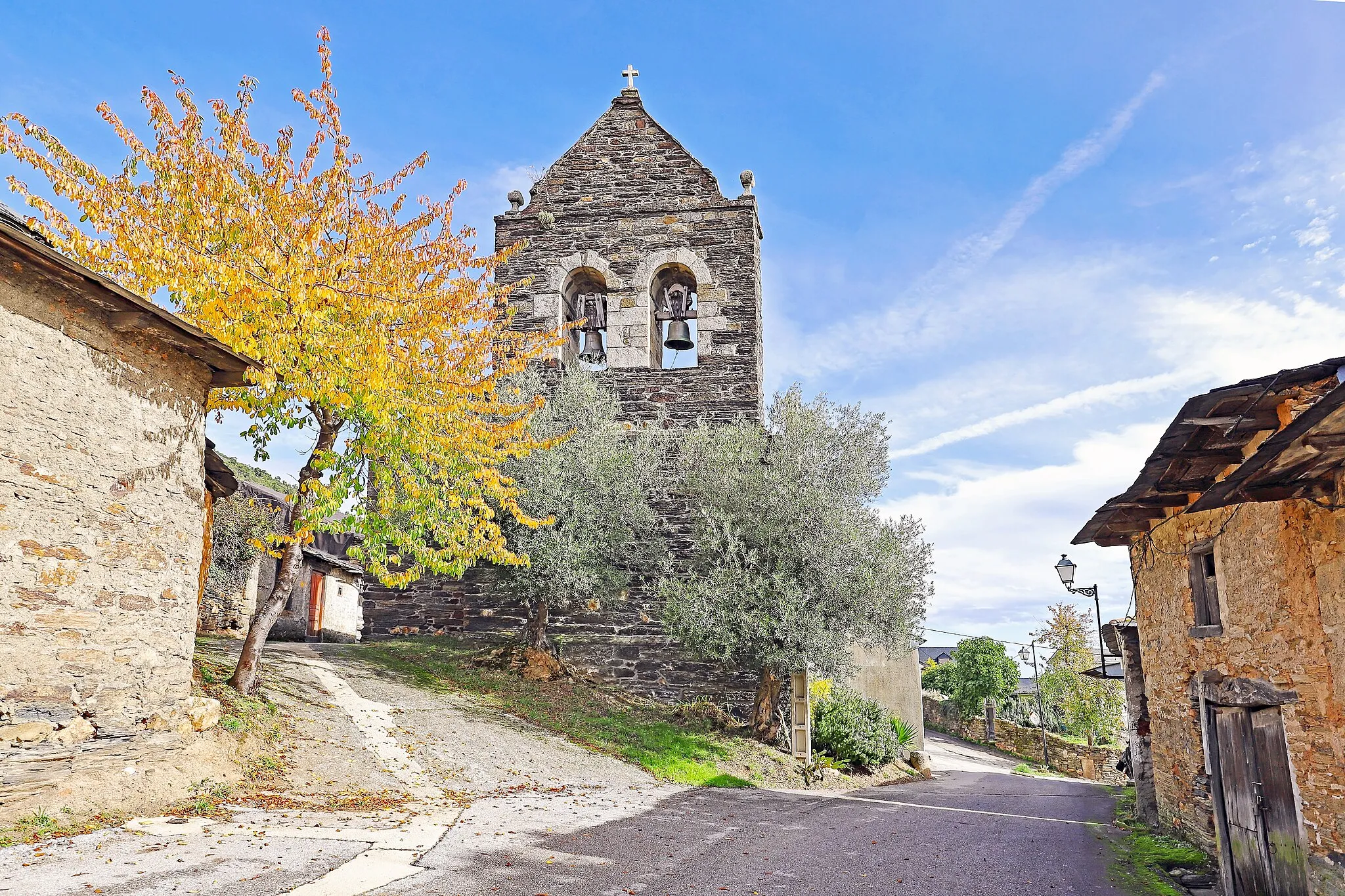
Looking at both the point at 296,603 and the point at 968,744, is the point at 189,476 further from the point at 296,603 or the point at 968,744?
the point at 968,744

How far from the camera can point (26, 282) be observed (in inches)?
271

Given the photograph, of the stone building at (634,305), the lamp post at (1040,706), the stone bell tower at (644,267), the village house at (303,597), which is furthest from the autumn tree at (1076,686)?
Answer: the village house at (303,597)

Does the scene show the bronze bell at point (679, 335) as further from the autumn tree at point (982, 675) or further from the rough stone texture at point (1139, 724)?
the autumn tree at point (982, 675)

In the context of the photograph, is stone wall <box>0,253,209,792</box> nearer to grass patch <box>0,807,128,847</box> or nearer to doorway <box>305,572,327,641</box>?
grass patch <box>0,807,128,847</box>

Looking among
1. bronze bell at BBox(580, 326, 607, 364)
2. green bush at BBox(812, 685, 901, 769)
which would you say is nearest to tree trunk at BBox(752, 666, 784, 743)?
green bush at BBox(812, 685, 901, 769)

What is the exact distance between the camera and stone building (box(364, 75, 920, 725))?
52.5 ft

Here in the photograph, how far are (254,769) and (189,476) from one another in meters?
3.06

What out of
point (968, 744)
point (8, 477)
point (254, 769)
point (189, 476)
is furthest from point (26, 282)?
point (968, 744)

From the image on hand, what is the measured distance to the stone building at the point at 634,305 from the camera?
52.5 feet

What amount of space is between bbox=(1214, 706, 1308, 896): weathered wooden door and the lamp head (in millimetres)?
7587

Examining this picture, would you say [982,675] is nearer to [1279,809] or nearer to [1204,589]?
[1204,589]

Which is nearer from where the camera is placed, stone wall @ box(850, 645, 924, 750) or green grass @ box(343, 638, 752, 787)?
green grass @ box(343, 638, 752, 787)

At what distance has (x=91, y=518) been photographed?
23.9 ft

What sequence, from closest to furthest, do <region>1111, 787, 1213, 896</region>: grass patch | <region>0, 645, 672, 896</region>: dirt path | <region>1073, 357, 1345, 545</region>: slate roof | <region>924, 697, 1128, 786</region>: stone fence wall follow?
<region>1073, 357, 1345, 545</region>: slate roof, <region>0, 645, 672, 896</region>: dirt path, <region>1111, 787, 1213, 896</region>: grass patch, <region>924, 697, 1128, 786</region>: stone fence wall
